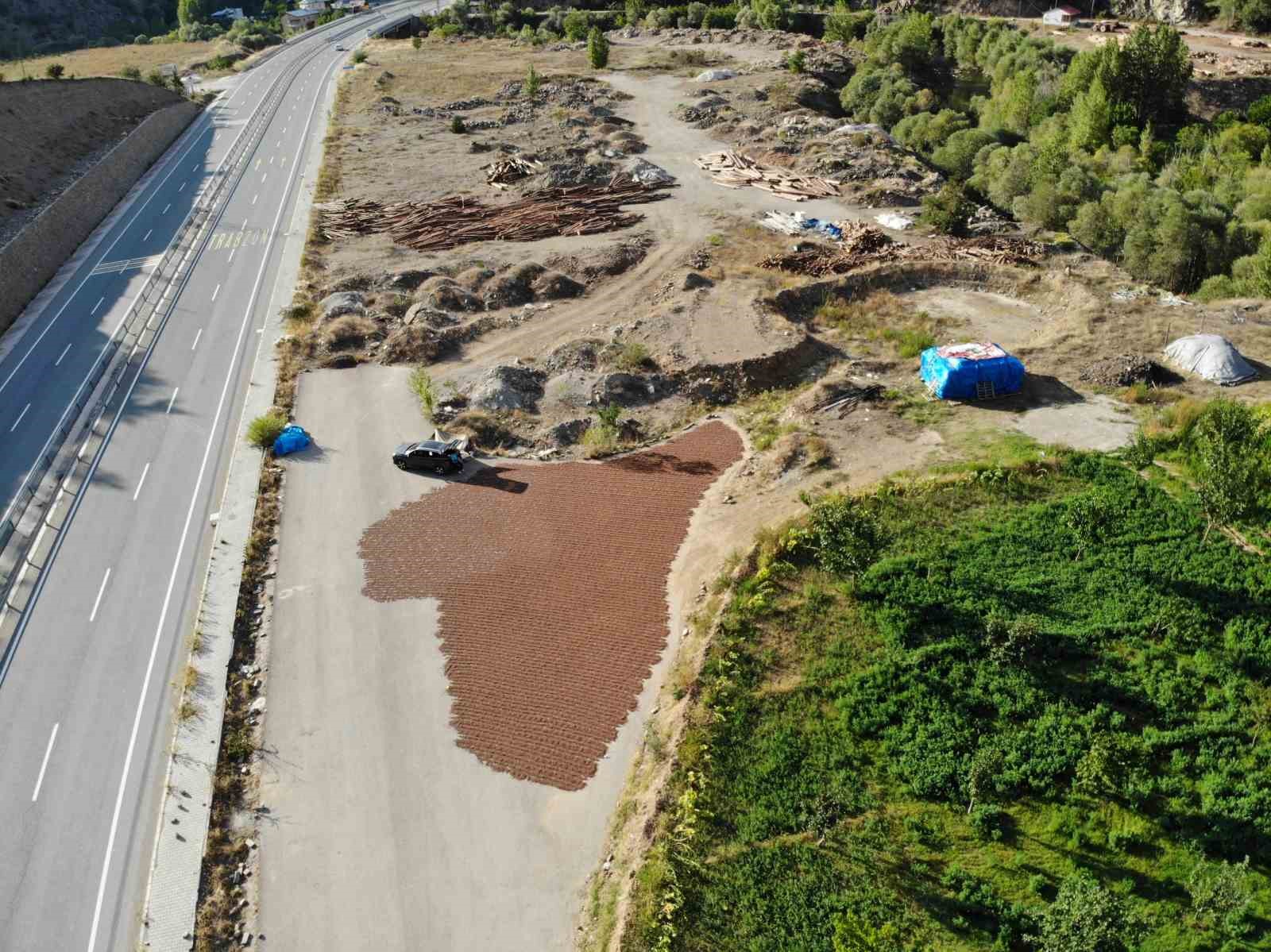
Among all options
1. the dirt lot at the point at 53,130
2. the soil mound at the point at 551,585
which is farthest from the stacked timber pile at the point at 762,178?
the dirt lot at the point at 53,130

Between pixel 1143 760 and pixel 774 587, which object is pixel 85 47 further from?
pixel 1143 760

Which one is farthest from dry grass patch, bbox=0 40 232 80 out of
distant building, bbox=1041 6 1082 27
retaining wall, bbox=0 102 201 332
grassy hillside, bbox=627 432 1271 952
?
grassy hillside, bbox=627 432 1271 952

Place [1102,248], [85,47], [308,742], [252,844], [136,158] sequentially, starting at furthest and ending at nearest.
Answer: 1. [85,47]
2. [136,158]
3. [1102,248]
4. [308,742]
5. [252,844]

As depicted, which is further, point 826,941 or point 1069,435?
point 1069,435

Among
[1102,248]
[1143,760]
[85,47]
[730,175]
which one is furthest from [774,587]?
[85,47]

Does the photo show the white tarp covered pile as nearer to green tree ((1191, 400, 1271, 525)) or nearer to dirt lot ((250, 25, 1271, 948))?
dirt lot ((250, 25, 1271, 948))

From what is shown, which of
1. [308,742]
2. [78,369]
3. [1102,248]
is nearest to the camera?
[308,742]

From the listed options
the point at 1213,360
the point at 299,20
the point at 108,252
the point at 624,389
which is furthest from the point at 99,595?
the point at 299,20
